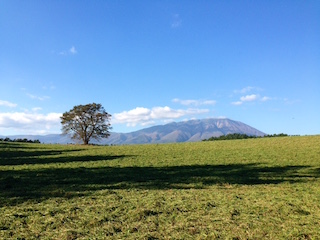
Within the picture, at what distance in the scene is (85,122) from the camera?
216 feet

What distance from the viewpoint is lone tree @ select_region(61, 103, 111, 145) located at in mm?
65000

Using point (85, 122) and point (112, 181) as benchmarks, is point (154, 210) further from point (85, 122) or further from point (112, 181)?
point (85, 122)

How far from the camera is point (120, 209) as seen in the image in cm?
699

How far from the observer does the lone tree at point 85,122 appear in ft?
213

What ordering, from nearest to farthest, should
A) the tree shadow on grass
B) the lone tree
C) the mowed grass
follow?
the mowed grass → the tree shadow on grass → the lone tree

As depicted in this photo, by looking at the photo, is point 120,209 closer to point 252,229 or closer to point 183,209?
point 183,209

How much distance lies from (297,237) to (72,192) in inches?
273

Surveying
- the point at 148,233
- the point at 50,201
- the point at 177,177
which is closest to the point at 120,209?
the point at 148,233

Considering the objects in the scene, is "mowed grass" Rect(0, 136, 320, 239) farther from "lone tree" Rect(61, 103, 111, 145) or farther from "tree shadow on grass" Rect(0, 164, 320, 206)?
"lone tree" Rect(61, 103, 111, 145)

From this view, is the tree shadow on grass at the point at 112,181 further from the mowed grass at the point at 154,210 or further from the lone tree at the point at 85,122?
the lone tree at the point at 85,122

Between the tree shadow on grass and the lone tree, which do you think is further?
the lone tree

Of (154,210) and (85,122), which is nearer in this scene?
(154,210)

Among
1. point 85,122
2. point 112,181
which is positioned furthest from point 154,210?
point 85,122

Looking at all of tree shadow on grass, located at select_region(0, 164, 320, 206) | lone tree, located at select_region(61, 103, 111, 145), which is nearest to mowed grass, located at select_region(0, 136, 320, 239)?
tree shadow on grass, located at select_region(0, 164, 320, 206)
